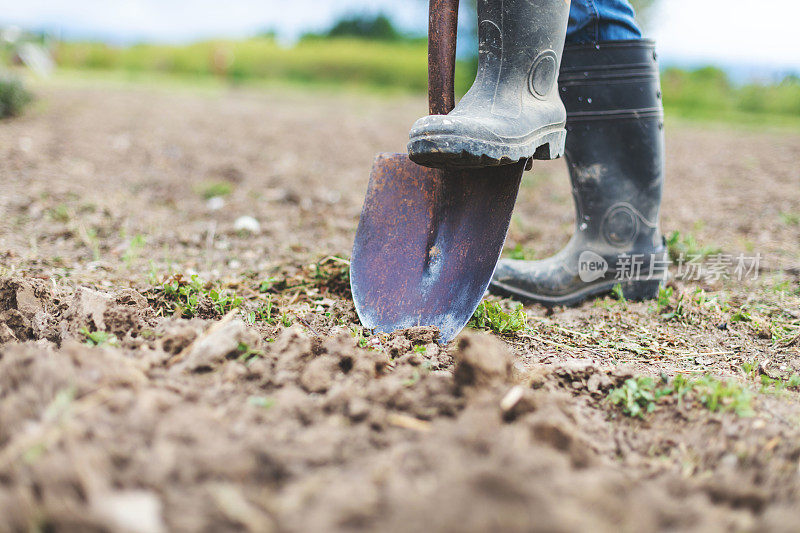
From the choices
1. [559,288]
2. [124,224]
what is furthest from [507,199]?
[124,224]

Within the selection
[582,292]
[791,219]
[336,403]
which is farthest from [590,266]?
[791,219]

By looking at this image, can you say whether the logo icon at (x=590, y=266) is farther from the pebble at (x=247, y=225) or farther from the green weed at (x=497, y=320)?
the pebble at (x=247, y=225)

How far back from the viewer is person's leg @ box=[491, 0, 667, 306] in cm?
194

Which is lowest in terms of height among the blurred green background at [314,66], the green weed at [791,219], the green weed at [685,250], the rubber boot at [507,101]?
the green weed at [685,250]

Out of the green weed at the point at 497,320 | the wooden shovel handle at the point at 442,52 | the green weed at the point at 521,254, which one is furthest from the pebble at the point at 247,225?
the green weed at the point at 497,320

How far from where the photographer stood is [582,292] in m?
2.11

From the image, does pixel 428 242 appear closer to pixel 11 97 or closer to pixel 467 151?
pixel 467 151

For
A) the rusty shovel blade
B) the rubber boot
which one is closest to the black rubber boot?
the rubber boot

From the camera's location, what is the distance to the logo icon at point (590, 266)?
6.89 ft

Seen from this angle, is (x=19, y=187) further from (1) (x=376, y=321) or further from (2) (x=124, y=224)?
(1) (x=376, y=321)

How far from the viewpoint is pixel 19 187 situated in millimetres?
3443

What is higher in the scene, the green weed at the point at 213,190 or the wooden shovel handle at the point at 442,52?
the wooden shovel handle at the point at 442,52

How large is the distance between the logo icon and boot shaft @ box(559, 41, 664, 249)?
7 cm

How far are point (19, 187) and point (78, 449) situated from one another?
3286 millimetres
